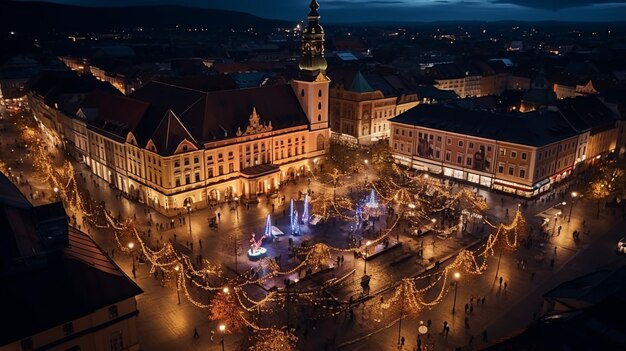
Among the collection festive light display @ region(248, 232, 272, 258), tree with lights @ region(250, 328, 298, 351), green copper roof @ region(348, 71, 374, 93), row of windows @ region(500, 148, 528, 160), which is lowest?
festive light display @ region(248, 232, 272, 258)

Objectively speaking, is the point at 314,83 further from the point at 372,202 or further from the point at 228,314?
the point at 228,314

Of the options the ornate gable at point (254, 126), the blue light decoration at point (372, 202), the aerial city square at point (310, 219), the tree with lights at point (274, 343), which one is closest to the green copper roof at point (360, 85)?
the aerial city square at point (310, 219)

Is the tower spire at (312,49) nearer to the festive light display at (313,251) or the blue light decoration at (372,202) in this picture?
the festive light display at (313,251)

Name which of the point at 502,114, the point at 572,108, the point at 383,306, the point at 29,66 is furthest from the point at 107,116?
the point at 29,66

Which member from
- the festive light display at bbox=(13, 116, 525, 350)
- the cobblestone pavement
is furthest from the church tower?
the cobblestone pavement

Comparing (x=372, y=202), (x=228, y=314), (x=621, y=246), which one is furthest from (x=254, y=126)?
(x=621, y=246)

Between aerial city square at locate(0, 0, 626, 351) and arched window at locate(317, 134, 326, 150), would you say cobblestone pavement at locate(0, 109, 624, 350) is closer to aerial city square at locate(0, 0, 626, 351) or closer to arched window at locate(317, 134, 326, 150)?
aerial city square at locate(0, 0, 626, 351)
